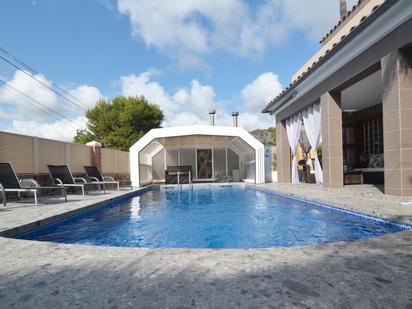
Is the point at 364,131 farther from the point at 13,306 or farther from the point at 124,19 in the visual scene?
the point at 13,306

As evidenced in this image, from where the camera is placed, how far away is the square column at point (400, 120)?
19.9ft

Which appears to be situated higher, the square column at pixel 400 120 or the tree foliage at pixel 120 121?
the tree foliage at pixel 120 121

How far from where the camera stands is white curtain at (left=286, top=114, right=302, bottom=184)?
12.5 metres

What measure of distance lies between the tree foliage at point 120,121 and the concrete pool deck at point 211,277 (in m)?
24.6

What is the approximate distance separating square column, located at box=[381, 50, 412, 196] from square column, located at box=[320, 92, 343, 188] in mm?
2965

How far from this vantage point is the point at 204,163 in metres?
20.0

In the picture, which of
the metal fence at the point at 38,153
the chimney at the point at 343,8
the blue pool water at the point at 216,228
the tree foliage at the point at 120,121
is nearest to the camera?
the blue pool water at the point at 216,228

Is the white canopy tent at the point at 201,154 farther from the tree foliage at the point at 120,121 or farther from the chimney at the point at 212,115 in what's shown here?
the tree foliage at the point at 120,121

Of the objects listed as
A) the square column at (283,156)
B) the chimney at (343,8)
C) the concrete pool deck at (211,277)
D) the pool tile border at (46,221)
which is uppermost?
the chimney at (343,8)

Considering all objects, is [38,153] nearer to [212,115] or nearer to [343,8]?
[212,115]

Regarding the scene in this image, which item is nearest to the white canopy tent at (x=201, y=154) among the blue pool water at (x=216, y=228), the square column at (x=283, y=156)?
the square column at (x=283, y=156)

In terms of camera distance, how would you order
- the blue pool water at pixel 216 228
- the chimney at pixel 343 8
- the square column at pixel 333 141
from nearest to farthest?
the blue pool water at pixel 216 228 < the square column at pixel 333 141 < the chimney at pixel 343 8

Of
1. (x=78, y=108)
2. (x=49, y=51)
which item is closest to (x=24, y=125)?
(x=78, y=108)

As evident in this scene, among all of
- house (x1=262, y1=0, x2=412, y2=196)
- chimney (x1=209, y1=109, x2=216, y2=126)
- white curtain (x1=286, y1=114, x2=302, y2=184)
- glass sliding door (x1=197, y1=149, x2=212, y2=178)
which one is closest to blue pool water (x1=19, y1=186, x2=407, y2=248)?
house (x1=262, y1=0, x2=412, y2=196)
